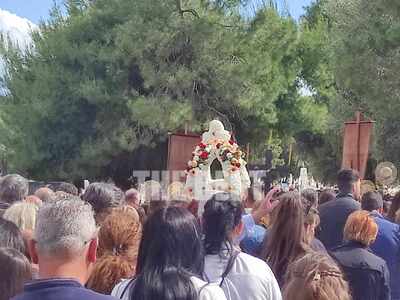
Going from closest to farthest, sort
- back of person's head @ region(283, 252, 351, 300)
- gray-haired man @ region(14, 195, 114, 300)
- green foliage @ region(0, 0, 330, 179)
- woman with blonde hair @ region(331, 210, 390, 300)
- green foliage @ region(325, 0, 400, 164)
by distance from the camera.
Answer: gray-haired man @ region(14, 195, 114, 300) < back of person's head @ region(283, 252, 351, 300) < woman with blonde hair @ region(331, 210, 390, 300) < green foliage @ region(325, 0, 400, 164) < green foliage @ region(0, 0, 330, 179)

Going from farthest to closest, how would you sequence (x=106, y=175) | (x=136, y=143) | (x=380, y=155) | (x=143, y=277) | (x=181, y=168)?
(x=106, y=175) → (x=136, y=143) → (x=380, y=155) → (x=181, y=168) → (x=143, y=277)

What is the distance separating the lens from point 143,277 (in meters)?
3.41

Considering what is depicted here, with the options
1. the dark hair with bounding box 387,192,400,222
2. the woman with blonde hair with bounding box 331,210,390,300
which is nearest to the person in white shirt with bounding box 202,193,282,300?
the woman with blonde hair with bounding box 331,210,390,300

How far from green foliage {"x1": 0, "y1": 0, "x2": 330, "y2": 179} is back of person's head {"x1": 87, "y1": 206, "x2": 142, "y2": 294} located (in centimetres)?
2066

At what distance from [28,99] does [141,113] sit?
20.3 feet

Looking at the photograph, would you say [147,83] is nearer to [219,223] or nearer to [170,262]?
[219,223]

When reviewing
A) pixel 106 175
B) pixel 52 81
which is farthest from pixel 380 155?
pixel 52 81

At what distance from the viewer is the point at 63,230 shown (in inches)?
112

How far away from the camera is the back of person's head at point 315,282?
10.8 ft

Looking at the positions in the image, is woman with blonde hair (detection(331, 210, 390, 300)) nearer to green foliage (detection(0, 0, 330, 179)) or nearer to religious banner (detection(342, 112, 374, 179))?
religious banner (detection(342, 112, 374, 179))

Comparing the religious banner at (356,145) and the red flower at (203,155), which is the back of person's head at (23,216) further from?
the religious banner at (356,145)

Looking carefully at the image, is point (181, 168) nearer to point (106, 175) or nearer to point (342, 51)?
point (342, 51)

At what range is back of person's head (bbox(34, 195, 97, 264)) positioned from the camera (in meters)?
2.81

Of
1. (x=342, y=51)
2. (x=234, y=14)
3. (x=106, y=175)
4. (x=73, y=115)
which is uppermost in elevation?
(x=234, y=14)
